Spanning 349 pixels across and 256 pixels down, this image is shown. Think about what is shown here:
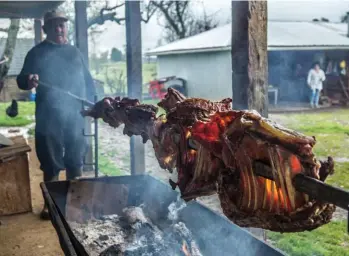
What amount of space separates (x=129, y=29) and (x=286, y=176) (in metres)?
3.70

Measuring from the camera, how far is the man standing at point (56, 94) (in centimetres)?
507

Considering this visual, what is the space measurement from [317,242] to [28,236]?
2.99 meters

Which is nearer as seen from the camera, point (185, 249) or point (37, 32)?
point (185, 249)

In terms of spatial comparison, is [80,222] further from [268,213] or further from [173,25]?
[173,25]

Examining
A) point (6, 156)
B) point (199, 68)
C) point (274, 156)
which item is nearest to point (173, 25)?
point (199, 68)

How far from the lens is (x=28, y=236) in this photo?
185 inches

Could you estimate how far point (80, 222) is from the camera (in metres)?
3.38

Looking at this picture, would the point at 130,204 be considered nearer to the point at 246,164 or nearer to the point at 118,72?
the point at 246,164

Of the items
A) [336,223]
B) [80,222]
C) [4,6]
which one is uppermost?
[4,6]

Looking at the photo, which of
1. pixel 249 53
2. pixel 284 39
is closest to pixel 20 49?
pixel 284 39

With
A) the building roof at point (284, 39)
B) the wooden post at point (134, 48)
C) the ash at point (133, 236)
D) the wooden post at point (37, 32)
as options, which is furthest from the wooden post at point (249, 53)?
the building roof at point (284, 39)

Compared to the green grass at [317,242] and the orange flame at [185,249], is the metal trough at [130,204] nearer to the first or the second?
the orange flame at [185,249]

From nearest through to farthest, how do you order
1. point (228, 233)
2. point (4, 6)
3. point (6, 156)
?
point (228, 233) < point (6, 156) < point (4, 6)

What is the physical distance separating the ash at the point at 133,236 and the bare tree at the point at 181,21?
23.1 m
